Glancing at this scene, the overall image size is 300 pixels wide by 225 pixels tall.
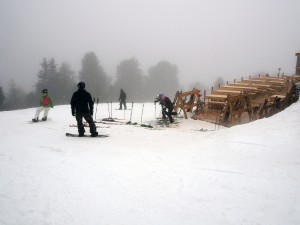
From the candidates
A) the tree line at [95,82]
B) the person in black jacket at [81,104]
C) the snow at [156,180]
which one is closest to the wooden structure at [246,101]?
the snow at [156,180]

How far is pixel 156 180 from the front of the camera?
561 centimetres

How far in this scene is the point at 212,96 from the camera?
17.1 metres

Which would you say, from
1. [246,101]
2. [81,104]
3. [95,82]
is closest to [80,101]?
[81,104]

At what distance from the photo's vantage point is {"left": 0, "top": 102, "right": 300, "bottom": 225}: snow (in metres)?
4.24

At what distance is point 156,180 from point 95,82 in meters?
61.0

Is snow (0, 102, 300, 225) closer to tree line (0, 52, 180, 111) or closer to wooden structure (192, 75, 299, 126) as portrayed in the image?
wooden structure (192, 75, 299, 126)

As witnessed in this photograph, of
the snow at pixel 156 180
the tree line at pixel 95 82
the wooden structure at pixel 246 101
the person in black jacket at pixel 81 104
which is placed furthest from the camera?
the tree line at pixel 95 82

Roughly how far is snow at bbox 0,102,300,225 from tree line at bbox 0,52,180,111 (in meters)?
54.0

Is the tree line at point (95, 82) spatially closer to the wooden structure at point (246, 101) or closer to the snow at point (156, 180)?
the wooden structure at point (246, 101)

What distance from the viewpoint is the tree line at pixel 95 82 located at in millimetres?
61375

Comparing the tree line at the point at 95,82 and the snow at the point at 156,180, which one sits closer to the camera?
the snow at the point at 156,180

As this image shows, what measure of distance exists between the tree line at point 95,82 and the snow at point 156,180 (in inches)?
2127

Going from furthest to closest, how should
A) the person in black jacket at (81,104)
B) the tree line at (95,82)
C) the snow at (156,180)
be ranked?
the tree line at (95,82), the person in black jacket at (81,104), the snow at (156,180)

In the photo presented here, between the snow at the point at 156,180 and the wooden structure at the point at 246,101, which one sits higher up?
the wooden structure at the point at 246,101
